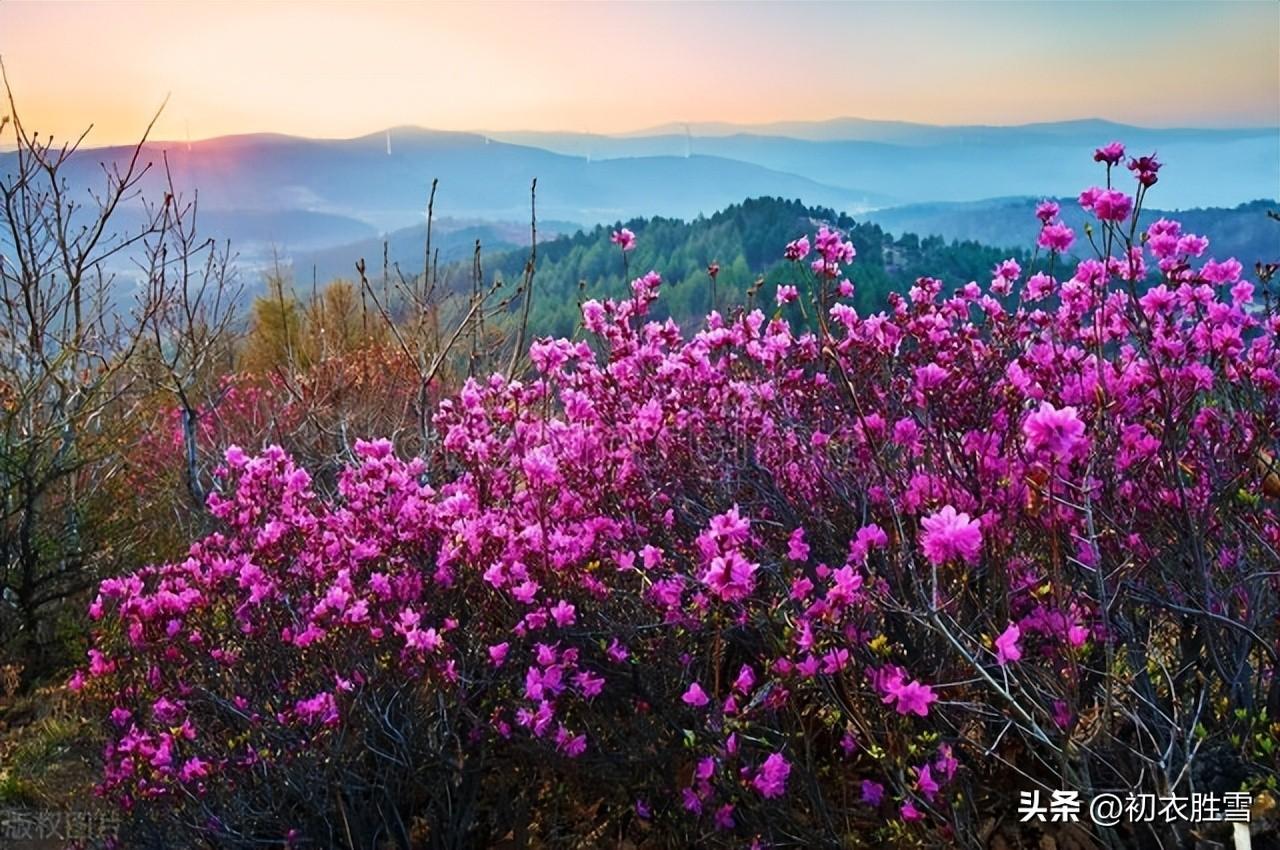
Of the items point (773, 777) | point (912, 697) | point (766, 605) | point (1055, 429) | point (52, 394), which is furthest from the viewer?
point (52, 394)

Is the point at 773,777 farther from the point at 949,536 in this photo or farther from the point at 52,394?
→ the point at 52,394

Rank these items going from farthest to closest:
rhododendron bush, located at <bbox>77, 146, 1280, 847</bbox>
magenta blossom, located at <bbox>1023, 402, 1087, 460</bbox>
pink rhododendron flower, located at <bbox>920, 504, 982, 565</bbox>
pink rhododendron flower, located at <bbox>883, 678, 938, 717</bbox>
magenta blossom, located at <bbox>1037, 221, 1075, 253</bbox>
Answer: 1. magenta blossom, located at <bbox>1037, 221, 1075, 253</bbox>
2. rhododendron bush, located at <bbox>77, 146, 1280, 847</bbox>
3. pink rhododendron flower, located at <bbox>883, 678, 938, 717</bbox>
4. pink rhododendron flower, located at <bbox>920, 504, 982, 565</bbox>
5. magenta blossom, located at <bbox>1023, 402, 1087, 460</bbox>

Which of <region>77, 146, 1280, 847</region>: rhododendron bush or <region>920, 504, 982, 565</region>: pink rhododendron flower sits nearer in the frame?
<region>920, 504, 982, 565</region>: pink rhododendron flower

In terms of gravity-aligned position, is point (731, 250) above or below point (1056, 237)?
below

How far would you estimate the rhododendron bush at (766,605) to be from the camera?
255 centimetres

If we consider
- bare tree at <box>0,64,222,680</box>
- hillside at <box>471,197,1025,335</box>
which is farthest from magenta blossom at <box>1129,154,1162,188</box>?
hillside at <box>471,197,1025,335</box>

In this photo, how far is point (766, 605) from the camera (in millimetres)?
2816

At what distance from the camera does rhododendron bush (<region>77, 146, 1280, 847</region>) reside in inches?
100

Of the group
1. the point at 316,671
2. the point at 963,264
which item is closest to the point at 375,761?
the point at 316,671

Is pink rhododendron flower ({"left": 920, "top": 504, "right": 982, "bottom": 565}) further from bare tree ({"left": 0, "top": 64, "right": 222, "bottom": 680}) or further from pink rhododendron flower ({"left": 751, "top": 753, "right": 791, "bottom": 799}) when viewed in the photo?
bare tree ({"left": 0, "top": 64, "right": 222, "bottom": 680})

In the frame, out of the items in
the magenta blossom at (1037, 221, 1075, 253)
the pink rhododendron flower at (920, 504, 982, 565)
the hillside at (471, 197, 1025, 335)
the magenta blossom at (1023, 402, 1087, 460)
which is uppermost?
the magenta blossom at (1037, 221, 1075, 253)

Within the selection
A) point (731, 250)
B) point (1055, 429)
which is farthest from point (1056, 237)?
point (731, 250)

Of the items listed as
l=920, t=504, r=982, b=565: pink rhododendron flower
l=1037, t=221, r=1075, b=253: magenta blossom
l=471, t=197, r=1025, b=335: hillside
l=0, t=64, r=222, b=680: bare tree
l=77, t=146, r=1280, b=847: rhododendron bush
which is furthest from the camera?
l=471, t=197, r=1025, b=335: hillside

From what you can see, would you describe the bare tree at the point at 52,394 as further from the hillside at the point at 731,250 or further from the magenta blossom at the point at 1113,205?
the hillside at the point at 731,250
